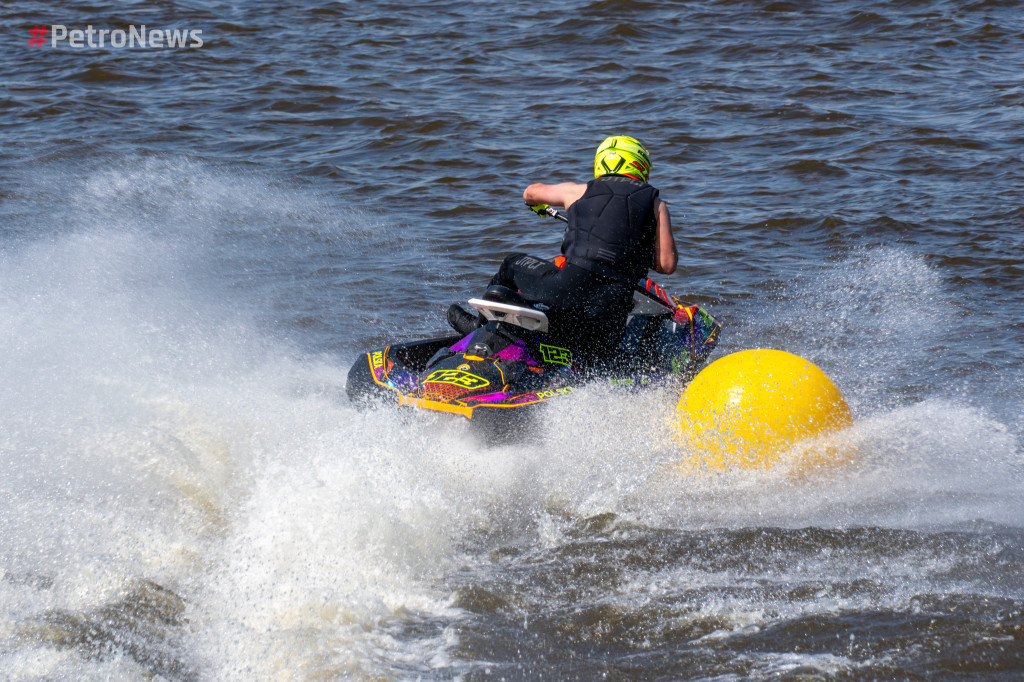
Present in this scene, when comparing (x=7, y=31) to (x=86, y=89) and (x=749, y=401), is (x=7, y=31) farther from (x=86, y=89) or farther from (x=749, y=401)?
(x=749, y=401)

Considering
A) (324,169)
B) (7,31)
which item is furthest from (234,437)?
(7,31)

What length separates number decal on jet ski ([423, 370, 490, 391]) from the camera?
5.28 metres

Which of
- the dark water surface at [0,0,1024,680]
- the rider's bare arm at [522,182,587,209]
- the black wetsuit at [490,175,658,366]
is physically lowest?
the dark water surface at [0,0,1024,680]

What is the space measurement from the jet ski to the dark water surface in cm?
15

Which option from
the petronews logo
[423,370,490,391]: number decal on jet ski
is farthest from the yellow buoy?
the petronews logo

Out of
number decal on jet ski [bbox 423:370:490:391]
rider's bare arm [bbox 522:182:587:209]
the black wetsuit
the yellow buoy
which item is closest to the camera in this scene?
the yellow buoy

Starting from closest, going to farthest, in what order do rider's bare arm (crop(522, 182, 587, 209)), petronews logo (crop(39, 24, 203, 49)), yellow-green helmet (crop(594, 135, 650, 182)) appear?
1. yellow-green helmet (crop(594, 135, 650, 182))
2. rider's bare arm (crop(522, 182, 587, 209))
3. petronews logo (crop(39, 24, 203, 49))

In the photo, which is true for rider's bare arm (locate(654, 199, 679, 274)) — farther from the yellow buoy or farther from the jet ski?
the yellow buoy

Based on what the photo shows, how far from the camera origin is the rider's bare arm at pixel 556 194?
237 inches

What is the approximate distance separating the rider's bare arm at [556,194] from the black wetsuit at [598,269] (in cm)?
22

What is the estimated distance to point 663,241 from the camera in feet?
18.8

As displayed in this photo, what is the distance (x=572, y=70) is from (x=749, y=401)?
1038cm

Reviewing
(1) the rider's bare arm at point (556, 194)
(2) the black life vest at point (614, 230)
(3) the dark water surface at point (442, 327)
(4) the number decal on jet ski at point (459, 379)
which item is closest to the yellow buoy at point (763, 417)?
(3) the dark water surface at point (442, 327)

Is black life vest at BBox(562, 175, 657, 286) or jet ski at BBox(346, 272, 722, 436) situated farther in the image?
black life vest at BBox(562, 175, 657, 286)
